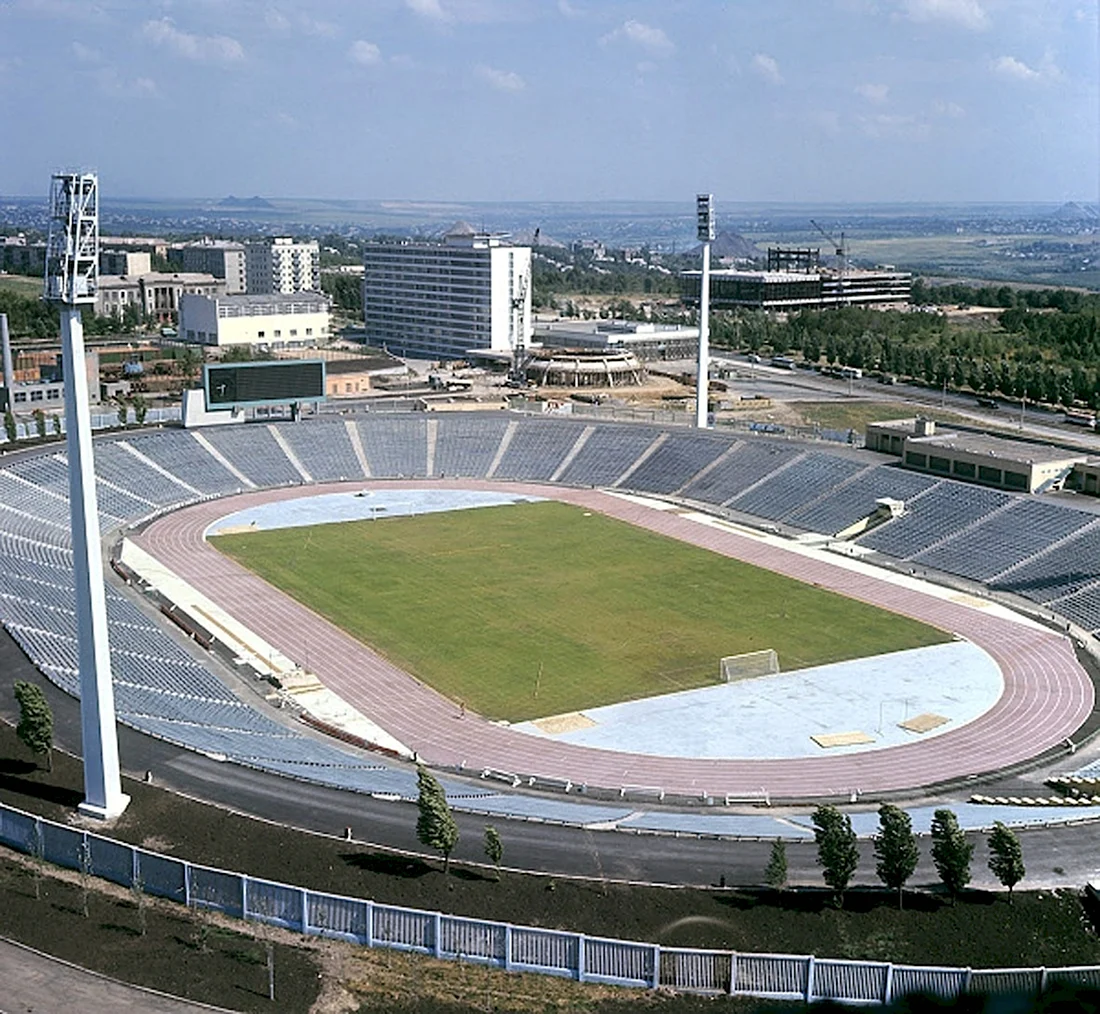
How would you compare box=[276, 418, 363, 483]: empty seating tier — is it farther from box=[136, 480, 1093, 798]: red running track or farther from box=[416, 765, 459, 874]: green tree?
box=[416, 765, 459, 874]: green tree

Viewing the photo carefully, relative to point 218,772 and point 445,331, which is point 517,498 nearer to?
point 218,772

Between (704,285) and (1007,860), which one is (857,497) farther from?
(1007,860)

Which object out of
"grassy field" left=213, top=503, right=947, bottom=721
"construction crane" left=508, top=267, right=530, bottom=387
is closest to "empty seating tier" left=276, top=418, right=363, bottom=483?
"grassy field" left=213, top=503, right=947, bottom=721

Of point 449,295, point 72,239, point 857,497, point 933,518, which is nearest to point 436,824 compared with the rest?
point 72,239

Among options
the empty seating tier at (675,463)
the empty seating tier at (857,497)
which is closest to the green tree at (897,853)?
the empty seating tier at (857,497)

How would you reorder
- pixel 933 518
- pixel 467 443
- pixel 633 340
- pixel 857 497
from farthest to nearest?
pixel 633 340 → pixel 467 443 → pixel 857 497 → pixel 933 518

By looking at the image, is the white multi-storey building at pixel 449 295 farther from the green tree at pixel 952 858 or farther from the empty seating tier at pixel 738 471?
the green tree at pixel 952 858

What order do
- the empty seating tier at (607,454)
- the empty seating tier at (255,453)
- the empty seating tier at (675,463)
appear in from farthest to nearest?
the empty seating tier at (607,454)
the empty seating tier at (255,453)
the empty seating tier at (675,463)
